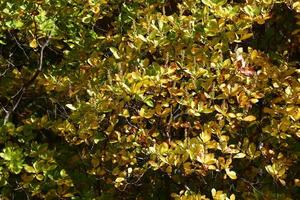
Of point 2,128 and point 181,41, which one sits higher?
point 181,41

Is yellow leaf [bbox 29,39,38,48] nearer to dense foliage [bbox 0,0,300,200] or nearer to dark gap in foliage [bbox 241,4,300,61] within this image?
dense foliage [bbox 0,0,300,200]

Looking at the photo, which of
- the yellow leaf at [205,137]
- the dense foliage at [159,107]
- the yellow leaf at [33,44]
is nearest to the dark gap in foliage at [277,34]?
the dense foliage at [159,107]

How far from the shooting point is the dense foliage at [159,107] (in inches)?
118

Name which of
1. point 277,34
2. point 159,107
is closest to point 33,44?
point 159,107

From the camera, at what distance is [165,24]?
3.22 meters

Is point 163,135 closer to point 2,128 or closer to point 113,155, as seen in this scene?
point 113,155

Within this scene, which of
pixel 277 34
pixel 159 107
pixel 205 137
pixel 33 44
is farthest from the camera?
pixel 277 34

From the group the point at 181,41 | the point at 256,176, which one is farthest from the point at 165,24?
the point at 256,176

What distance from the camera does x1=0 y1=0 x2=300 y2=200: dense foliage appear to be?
9.86 feet

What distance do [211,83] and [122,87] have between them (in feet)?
1.79

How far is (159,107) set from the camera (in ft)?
9.93

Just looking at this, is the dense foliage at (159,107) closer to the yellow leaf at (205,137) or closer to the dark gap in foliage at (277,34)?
the yellow leaf at (205,137)

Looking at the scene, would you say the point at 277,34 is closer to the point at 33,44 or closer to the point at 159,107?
the point at 159,107

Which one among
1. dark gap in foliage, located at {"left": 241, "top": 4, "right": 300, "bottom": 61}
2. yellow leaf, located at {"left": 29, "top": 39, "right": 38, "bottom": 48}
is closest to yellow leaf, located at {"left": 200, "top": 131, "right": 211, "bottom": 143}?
dark gap in foliage, located at {"left": 241, "top": 4, "right": 300, "bottom": 61}
